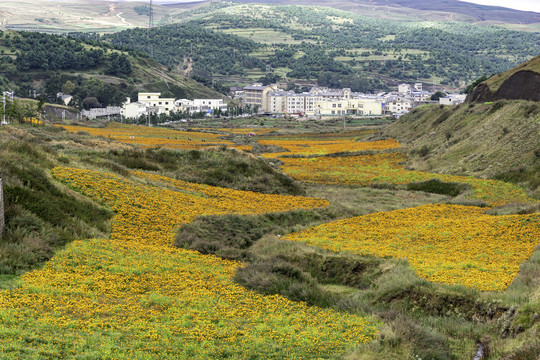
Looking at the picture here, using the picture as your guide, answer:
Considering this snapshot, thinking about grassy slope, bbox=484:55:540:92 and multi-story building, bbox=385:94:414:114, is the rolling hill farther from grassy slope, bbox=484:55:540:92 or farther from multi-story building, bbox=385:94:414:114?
multi-story building, bbox=385:94:414:114

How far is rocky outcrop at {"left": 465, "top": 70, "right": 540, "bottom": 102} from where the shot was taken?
7138 cm

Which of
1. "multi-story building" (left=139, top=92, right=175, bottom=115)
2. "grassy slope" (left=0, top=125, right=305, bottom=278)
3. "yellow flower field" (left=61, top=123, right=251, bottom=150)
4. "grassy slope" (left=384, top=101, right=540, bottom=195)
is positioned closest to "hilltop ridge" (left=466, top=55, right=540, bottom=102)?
"grassy slope" (left=384, top=101, right=540, bottom=195)

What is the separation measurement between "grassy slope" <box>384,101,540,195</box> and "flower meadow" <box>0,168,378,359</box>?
31.4 metres

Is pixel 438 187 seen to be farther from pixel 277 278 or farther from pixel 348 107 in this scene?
pixel 348 107

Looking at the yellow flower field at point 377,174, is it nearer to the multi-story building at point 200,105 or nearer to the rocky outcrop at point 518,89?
the rocky outcrop at point 518,89

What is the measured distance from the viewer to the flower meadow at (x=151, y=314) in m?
12.8

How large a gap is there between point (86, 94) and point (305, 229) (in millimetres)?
137162

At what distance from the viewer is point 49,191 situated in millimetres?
25125

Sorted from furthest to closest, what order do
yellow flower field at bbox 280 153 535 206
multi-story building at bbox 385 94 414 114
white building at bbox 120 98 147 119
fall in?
1. multi-story building at bbox 385 94 414 114
2. white building at bbox 120 98 147 119
3. yellow flower field at bbox 280 153 535 206

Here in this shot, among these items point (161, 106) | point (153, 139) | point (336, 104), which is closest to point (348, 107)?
point (336, 104)

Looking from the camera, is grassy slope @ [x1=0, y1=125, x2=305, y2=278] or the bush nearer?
grassy slope @ [x1=0, y1=125, x2=305, y2=278]

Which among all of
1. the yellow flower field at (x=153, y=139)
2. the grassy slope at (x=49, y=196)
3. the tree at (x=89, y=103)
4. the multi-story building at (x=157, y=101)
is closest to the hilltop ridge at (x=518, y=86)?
the yellow flower field at (x=153, y=139)

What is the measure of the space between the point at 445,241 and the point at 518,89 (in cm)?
5808

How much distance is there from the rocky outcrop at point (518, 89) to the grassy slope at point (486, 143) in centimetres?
448
